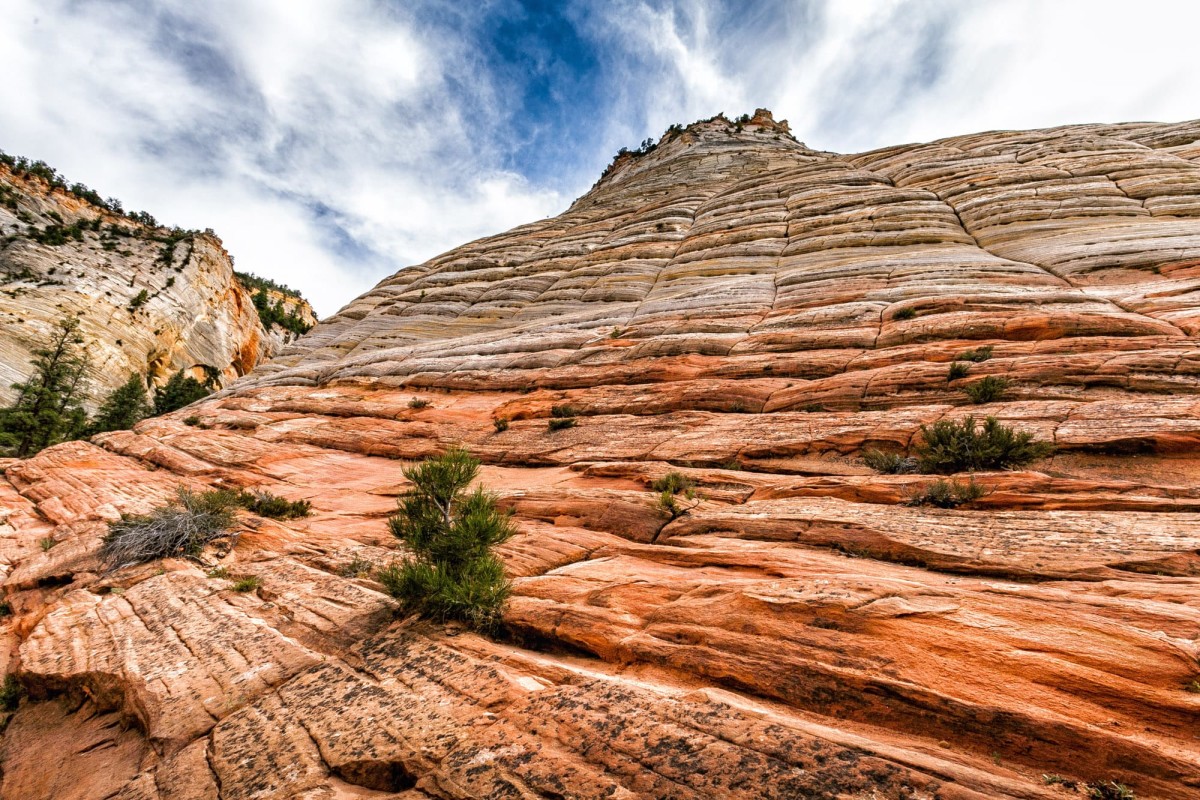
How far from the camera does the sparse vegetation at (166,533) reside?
26.0 feet

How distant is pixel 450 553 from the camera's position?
5.74 meters

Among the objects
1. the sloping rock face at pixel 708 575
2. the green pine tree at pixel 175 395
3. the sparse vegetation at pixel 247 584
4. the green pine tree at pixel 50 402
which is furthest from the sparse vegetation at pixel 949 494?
the green pine tree at pixel 175 395

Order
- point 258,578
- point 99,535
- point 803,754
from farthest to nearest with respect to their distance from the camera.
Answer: point 99,535
point 258,578
point 803,754

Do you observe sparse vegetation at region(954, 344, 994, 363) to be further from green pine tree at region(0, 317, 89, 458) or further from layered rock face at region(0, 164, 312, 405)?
layered rock face at region(0, 164, 312, 405)

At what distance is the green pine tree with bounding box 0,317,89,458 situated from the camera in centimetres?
2620

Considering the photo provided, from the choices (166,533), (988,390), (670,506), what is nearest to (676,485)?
(670,506)

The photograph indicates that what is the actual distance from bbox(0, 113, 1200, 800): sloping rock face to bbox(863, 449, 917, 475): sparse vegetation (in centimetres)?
39

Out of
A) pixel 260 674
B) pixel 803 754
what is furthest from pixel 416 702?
pixel 803 754

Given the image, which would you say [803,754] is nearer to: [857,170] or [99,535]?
[99,535]

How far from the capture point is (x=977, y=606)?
4.11m

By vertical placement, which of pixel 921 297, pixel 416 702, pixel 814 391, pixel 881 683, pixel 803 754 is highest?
pixel 921 297

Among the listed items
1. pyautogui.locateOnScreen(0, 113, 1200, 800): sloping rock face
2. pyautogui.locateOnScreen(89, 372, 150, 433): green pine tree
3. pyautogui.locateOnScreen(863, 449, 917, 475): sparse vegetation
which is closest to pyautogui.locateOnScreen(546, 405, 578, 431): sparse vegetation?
pyautogui.locateOnScreen(0, 113, 1200, 800): sloping rock face

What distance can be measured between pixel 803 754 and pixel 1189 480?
698cm

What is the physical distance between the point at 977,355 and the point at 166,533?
1561cm
